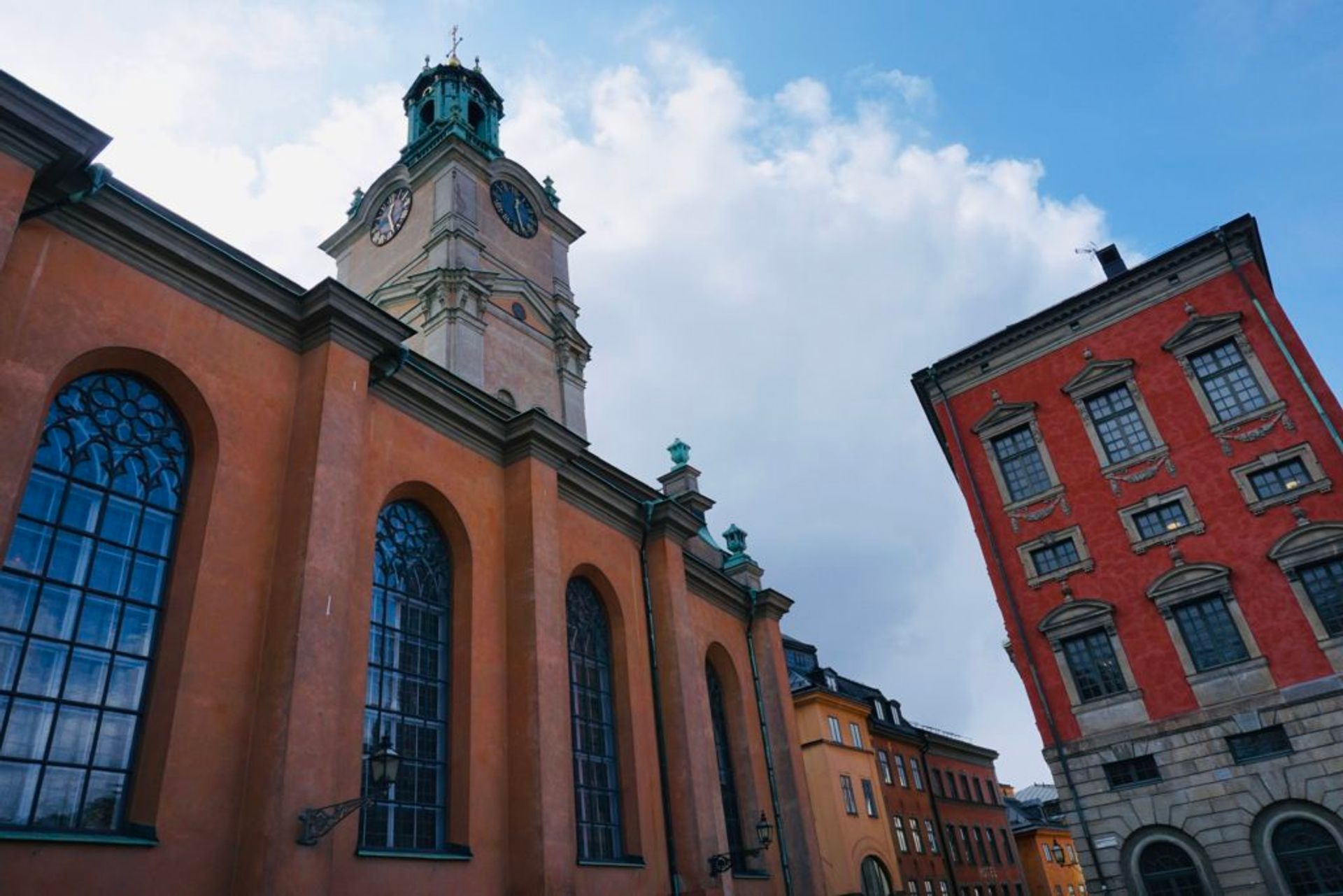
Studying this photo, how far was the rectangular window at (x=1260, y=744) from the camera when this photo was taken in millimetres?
18875

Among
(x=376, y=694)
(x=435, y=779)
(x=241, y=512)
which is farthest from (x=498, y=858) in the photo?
(x=241, y=512)

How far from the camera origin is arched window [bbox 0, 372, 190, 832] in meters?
8.94

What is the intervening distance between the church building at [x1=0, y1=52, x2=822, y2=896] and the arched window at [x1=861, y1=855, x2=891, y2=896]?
11403 mm

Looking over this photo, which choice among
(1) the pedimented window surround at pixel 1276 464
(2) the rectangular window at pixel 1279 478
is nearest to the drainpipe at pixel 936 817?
(1) the pedimented window surround at pixel 1276 464

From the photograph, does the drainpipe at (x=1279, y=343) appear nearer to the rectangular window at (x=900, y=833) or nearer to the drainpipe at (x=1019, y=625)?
the drainpipe at (x=1019, y=625)

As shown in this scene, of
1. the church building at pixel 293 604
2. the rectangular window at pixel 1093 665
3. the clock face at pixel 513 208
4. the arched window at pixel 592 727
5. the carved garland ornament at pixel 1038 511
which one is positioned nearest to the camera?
the church building at pixel 293 604

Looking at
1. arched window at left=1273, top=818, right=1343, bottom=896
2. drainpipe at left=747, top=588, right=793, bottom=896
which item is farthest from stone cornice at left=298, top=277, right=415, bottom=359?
arched window at left=1273, top=818, right=1343, bottom=896

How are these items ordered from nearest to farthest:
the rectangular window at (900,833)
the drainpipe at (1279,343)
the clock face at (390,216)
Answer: the drainpipe at (1279,343)
the clock face at (390,216)
the rectangular window at (900,833)

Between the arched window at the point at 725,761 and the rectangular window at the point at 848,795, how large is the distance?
1067cm

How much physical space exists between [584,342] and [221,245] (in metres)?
14.8

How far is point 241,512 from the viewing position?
1134cm

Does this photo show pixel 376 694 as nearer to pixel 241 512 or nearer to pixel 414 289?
pixel 241 512

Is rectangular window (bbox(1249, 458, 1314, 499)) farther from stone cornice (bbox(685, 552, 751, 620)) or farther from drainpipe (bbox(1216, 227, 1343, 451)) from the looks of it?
stone cornice (bbox(685, 552, 751, 620))

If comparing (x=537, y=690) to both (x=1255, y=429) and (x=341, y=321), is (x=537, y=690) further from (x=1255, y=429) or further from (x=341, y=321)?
(x=1255, y=429)
